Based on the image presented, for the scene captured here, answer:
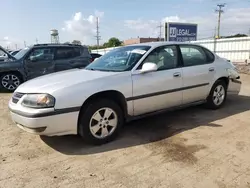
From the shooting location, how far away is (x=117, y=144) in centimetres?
394

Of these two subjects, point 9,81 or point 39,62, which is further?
point 39,62

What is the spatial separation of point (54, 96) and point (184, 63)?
2.62m

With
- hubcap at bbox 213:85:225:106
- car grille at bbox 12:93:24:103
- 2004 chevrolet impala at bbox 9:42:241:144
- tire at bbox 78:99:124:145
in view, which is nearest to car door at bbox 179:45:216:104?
2004 chevrolet impala at bbox 9:42:241:144

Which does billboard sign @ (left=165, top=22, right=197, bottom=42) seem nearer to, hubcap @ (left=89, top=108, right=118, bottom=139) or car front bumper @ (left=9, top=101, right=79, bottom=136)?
hubcap @ (left=89, top=108, right=118, bottom=139)

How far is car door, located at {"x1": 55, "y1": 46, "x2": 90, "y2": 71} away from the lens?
375 inches

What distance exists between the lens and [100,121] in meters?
3.84

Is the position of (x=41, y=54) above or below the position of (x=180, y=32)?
below

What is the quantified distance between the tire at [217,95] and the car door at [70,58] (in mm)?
5708

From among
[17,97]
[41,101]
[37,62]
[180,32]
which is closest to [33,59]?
[37,62]

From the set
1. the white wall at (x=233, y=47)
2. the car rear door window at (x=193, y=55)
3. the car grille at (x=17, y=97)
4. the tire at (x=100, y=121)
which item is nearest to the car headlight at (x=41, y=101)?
the car grille at (x=17, y=97)

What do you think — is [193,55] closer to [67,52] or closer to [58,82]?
[58,82]

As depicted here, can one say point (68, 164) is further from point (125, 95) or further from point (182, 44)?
point (182, 44)

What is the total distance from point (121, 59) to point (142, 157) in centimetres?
187

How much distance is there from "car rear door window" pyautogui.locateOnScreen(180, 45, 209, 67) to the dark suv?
552 centimetres
